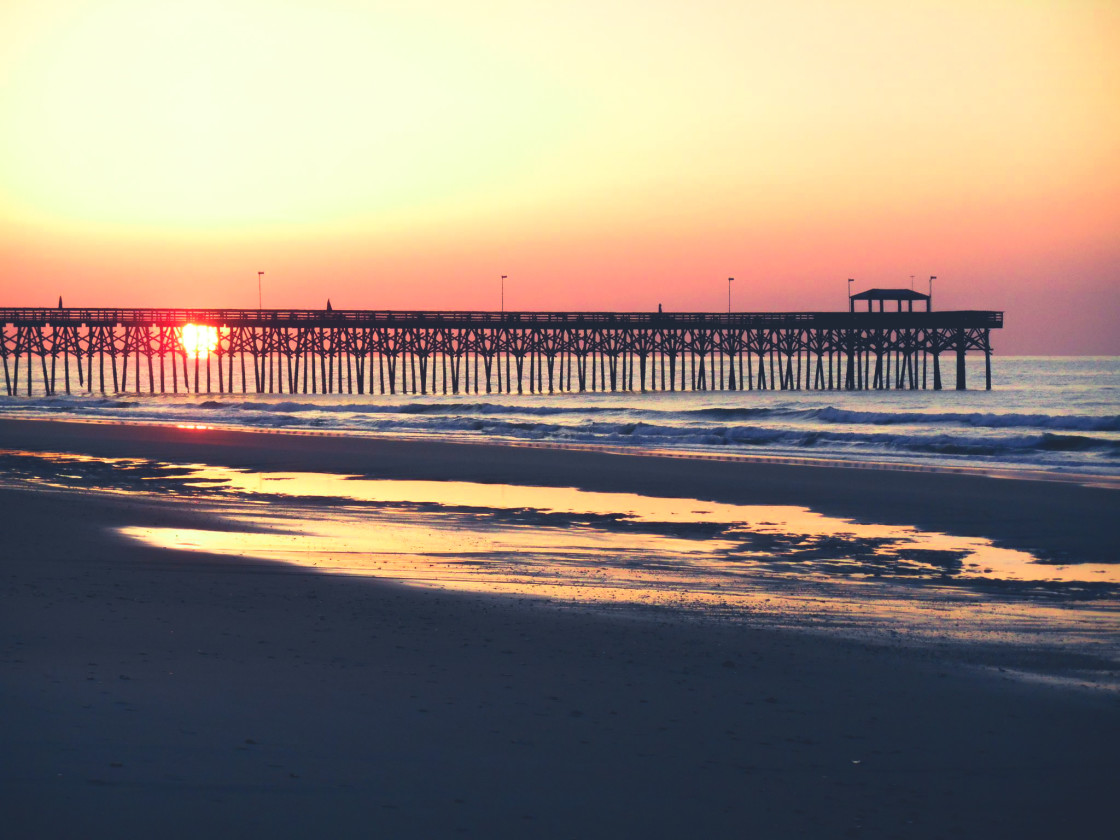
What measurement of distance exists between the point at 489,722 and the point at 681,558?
489 centimetres

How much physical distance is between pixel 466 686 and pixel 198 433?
2435 centimetres

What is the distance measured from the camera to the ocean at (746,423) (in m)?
22.1

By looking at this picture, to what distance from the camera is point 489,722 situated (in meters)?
4.21

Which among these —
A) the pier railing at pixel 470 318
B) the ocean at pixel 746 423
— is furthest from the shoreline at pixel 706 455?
the pier railing at pixel 470 318

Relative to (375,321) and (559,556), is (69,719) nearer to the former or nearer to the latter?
(559,556)

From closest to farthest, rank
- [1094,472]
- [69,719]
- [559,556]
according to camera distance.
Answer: [69,719] < [559,556] < [1094,472]

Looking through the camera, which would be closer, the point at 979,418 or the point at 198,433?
the point at 198,433

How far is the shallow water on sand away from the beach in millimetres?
553

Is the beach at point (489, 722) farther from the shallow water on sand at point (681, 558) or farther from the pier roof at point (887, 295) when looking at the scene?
the pier roof at point (887, 295)

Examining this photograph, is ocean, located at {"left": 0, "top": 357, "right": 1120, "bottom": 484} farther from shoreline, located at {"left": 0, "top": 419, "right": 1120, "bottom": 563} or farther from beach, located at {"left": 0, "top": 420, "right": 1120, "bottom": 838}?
beach, located at {"left": 0, "top": 420, "right": 1120, "bottom": 838}

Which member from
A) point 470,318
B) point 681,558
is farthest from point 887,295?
point 681,558

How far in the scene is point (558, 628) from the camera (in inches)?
234

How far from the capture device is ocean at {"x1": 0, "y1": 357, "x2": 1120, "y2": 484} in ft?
72.5

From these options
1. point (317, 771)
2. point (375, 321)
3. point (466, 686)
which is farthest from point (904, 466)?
point (375, 321)
